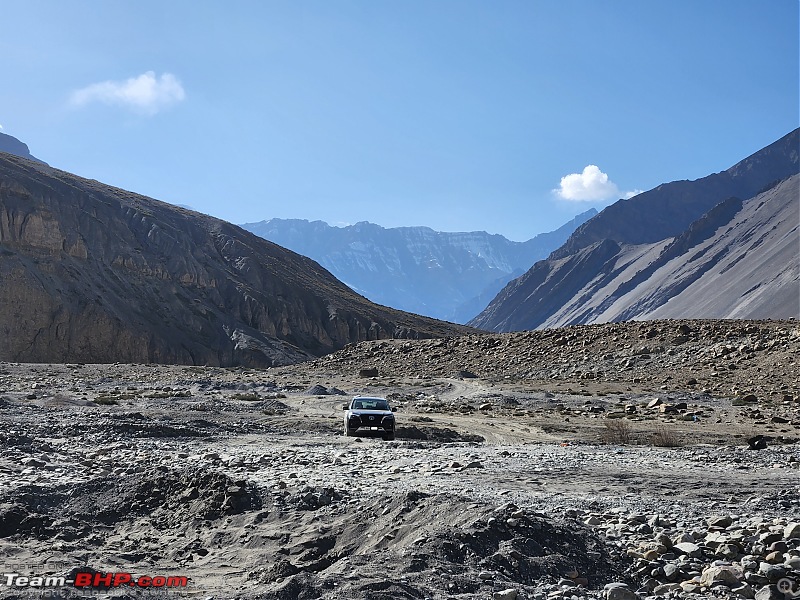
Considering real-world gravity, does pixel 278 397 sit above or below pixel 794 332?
below

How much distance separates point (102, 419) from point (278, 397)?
14952mm

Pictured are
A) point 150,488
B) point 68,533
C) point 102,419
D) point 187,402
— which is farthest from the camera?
point 187,402

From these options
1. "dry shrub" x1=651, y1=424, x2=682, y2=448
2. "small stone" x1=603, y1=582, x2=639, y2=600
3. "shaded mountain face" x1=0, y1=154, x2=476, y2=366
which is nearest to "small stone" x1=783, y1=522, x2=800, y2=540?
"small stone" x1=603, y1=582, x2=639, y2=600

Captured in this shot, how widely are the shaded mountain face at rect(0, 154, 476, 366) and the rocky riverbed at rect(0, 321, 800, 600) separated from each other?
57.8 metres

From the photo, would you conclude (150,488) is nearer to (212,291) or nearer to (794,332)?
(794,332)

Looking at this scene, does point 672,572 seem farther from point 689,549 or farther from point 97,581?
point 97,581

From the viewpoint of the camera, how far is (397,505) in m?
8.84

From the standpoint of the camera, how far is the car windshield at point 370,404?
72.4 feet

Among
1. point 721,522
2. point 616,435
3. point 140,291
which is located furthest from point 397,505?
point 140,291

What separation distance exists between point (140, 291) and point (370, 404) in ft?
255

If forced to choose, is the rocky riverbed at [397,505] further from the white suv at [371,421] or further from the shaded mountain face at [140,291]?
the shaded mountain face at [140,291]

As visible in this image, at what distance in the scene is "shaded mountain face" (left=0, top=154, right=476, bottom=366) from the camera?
3196 inches

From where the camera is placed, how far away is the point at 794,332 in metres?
40.0

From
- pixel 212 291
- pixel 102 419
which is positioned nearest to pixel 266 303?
pixel 212 291
